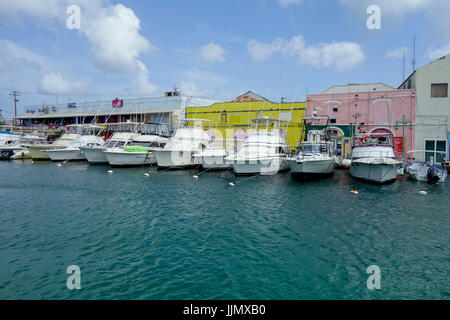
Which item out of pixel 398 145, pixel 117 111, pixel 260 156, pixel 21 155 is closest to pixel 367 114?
pixel 398 145

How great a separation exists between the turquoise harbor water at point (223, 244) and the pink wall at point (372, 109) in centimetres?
1485

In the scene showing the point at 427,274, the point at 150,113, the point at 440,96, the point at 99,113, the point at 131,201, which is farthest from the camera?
the point at 99,113

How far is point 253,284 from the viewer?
7.25m

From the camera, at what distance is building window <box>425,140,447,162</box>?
93.2 feet

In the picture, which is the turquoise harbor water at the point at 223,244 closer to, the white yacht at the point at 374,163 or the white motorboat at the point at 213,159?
the white yacht at the point at 374,163

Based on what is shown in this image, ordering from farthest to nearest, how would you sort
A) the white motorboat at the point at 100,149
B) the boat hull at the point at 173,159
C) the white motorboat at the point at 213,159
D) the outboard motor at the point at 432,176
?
the white motorboat at the point at 100,149, the boat hull at the point at 173,159, the white motorboat at the point at 213,159, the outboard motor at the point at 432,176

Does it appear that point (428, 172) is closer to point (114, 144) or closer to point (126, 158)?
point (126, 158)

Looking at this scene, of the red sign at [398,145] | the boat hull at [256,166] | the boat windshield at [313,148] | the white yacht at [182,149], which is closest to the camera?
the boat windshield at [313,148]

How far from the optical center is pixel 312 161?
21.8 meters

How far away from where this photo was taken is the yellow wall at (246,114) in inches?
1420

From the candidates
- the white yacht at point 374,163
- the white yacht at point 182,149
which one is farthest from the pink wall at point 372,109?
the white yacht at point 182,149
